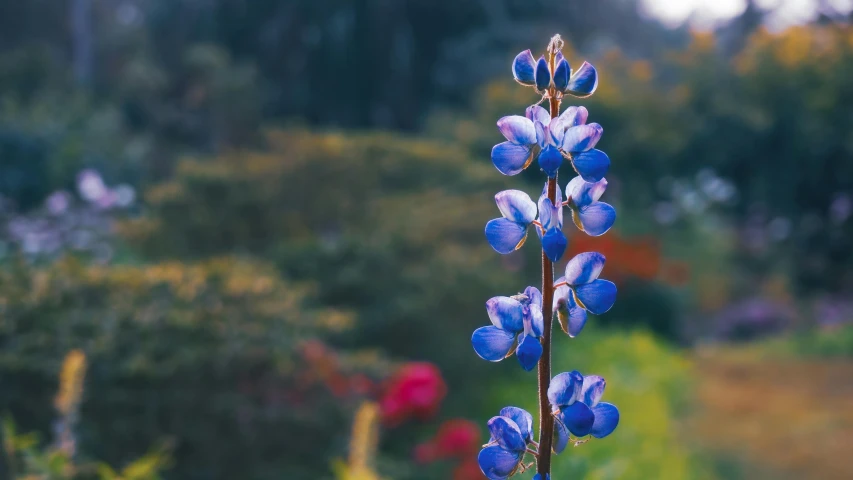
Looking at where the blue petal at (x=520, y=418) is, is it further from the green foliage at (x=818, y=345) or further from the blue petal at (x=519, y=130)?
the green foliage at (x=818, y=345)

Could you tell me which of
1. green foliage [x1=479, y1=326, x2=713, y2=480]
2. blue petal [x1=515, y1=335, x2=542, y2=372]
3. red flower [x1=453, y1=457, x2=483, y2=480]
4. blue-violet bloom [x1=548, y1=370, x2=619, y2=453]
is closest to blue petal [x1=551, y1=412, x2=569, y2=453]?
blue-violet bloom [x1=548, y1=370, x2=619, y2=453]

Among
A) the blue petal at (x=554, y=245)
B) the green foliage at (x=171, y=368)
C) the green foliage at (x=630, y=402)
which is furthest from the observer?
the green foliage at (x=171, y=368)

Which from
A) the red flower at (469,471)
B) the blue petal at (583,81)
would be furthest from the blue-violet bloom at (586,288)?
the red flower at (469,471)

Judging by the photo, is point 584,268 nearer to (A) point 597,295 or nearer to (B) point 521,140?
(A) point 597,295

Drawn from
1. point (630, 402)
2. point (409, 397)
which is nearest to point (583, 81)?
point (409, 397)

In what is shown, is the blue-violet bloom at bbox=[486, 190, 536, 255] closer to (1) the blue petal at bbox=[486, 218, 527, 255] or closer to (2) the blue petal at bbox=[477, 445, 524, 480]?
(1) the blue petal at bbox=[486, 218, 527, 255]
